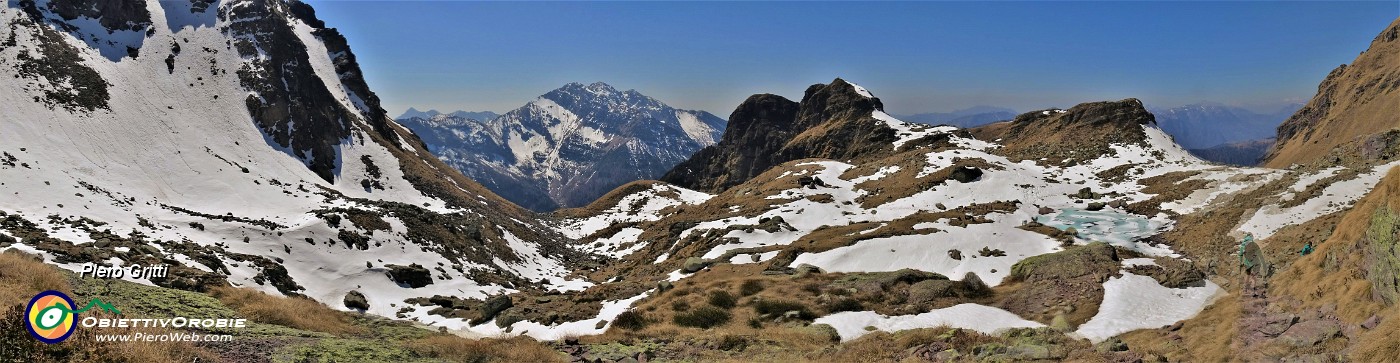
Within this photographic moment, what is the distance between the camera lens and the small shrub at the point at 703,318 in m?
25.2

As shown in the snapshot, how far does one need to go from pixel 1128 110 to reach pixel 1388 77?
324 feet

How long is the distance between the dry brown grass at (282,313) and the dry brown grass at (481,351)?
4044 mm

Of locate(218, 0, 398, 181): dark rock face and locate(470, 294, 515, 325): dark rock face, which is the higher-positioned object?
locate(218, 0, 398, 181): dark rock face

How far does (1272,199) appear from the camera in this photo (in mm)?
40188

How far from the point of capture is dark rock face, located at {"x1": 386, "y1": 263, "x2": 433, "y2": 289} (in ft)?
125

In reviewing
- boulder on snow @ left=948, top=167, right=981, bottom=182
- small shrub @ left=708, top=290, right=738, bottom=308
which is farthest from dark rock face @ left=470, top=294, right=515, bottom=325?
boulder on snow @ left=948, top=167, right=981, bottom=182

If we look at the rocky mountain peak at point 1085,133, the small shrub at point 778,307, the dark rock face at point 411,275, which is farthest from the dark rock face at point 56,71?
the rocky mountain peak at point 1085,133

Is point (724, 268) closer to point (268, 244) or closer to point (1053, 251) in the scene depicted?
point (1053, 251)

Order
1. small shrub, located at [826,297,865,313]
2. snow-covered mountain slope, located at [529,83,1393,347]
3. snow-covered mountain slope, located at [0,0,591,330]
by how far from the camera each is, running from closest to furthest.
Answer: snow-covered mountain slope, located at [529,83,1393,347] → small shrub, located at [826,297,865,313] → snow-covered mountain slope, located at [0,0,591,330]

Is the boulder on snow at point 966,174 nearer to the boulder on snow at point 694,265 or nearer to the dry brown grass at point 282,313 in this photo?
the boulder on snow at point 694,265

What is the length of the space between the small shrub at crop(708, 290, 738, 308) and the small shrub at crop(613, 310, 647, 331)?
13.5ft

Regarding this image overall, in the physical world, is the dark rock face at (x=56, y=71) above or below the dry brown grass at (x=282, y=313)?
above

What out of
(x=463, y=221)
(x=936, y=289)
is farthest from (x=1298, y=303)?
(x=463, y=221)

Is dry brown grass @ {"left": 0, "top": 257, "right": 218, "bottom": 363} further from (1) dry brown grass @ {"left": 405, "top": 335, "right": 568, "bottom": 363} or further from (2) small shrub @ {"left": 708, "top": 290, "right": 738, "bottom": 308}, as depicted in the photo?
(2) small shrub @ {"left": 708, "top": 290, "right": 738, "bottom": 308}
